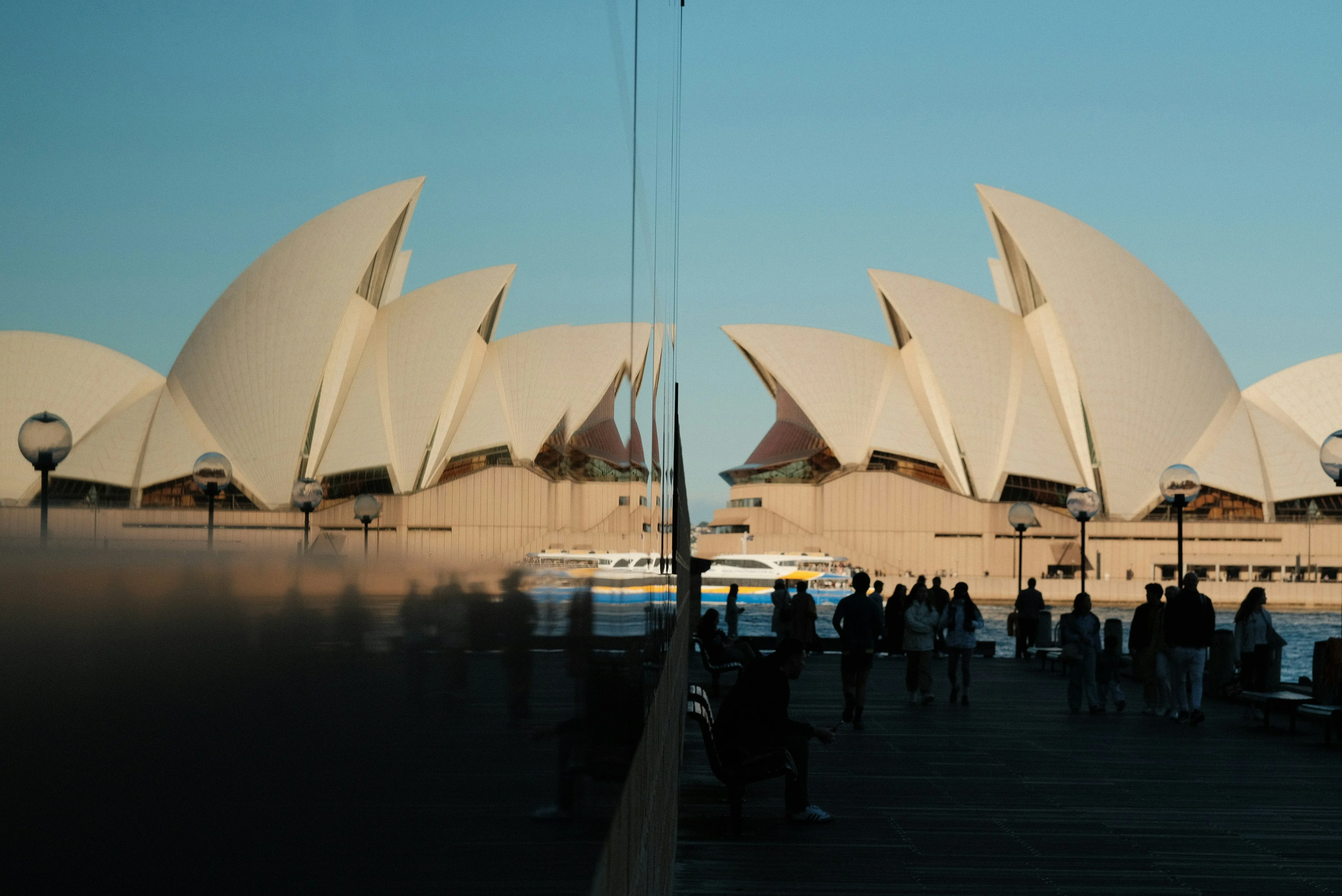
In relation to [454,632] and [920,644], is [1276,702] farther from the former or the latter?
[454,632]

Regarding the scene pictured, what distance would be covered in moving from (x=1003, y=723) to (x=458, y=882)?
10.3 meters

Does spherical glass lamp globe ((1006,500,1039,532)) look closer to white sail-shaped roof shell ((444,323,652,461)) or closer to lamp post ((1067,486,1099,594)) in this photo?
lamp post ((1067,486,1099,594))

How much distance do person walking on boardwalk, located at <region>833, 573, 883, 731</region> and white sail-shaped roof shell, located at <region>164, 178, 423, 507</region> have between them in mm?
8715

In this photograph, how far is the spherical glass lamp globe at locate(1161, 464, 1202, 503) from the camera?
16656 millimetres

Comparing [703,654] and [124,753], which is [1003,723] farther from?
[124,753]

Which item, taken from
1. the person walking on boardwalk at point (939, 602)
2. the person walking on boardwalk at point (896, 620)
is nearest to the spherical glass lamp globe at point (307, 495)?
the person walking on boardwalk at point (939, 602)

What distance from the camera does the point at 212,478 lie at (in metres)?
0.68

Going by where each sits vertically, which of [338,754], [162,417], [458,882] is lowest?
[458,882]

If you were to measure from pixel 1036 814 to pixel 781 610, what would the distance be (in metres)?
9.58

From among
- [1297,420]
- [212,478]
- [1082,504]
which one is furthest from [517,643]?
[1297,420]

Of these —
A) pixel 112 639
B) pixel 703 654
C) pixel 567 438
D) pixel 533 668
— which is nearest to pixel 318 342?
pixel 533 668

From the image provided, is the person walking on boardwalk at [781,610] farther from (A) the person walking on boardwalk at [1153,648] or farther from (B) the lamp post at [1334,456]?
(B) the lamp post at [1334,456]

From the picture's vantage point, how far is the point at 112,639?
0.45 m

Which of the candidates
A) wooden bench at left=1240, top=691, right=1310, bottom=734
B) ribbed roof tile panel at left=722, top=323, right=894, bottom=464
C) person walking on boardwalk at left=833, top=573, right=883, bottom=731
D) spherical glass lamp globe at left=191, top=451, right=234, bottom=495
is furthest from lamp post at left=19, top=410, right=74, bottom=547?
ribbed roof tile panel at left=722, top=323, right=894, bottom=464
